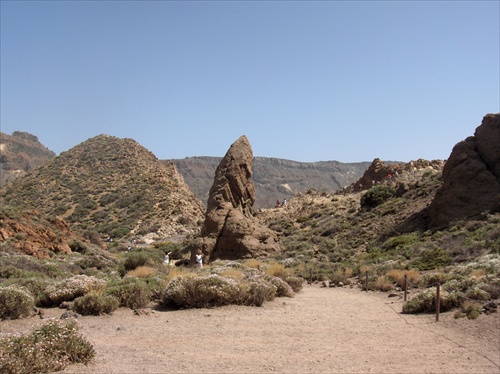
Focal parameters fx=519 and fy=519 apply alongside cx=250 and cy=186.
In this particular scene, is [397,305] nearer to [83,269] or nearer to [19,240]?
[83,269]

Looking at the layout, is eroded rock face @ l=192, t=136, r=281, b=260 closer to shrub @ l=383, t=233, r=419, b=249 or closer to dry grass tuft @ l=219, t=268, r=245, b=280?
shrub @ l=383, t=233, r=419, b=249

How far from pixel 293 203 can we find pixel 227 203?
26.4 meters

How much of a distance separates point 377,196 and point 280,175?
396 feet

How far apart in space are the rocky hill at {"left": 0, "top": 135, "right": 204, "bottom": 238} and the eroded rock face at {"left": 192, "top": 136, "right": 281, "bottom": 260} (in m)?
22.3

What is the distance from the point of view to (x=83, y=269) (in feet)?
67.6

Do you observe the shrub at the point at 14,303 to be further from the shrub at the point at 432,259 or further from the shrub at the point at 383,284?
the shrub at the point at 432,259

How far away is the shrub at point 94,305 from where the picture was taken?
11.8 metres

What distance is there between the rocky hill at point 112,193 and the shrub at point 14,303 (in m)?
37.6

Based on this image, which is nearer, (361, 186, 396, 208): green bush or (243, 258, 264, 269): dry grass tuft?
(243, 258, 264, 269): dry grass tuft

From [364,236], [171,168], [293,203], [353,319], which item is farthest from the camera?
[171,168]

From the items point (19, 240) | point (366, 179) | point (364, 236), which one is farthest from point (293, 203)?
point (19, 240)

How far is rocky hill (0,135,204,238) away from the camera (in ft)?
172

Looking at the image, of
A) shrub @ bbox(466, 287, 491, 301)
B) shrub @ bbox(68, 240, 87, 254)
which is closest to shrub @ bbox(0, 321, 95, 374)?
shrub @ bbox(466, 287, 491, 301)

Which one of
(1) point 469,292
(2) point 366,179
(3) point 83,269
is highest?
(2) point 366,179
